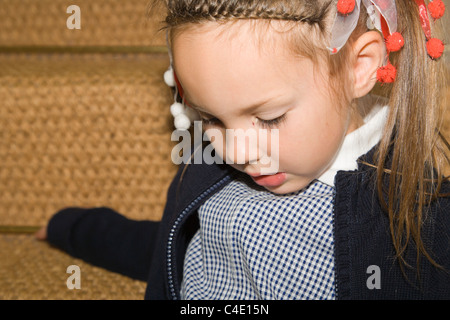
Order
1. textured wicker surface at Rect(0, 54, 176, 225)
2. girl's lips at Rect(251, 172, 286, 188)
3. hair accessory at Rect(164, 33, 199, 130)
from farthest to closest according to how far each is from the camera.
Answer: textured wicker surface at Rect(0, 54, 176, 225) < hair accessory at Rect(164, 33, 199, 130) < girl's lips at Rect(251, 172, 286, 188)

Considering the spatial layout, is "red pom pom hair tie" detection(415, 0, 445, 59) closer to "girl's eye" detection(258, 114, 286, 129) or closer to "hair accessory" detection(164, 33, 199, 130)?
"girl's eye" detection(258, 114, 286, 129)

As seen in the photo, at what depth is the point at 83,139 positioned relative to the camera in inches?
45.9

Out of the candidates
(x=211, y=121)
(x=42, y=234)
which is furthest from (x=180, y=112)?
(x=42, y=234)

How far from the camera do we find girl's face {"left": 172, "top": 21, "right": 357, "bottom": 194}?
75 cm

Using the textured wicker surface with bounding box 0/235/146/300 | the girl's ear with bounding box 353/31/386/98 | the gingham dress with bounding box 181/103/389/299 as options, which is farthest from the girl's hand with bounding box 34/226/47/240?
the girl's ear with bounding box 353/31/386/98

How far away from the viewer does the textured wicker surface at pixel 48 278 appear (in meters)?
1.05

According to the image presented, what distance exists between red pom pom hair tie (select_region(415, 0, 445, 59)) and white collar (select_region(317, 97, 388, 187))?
0.39 feet

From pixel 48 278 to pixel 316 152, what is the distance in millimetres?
563

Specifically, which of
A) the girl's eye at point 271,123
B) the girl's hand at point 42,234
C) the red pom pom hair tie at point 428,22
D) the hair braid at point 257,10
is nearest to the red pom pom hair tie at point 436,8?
the red pom pom hair tie at point 428,22

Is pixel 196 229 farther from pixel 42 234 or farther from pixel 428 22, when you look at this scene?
pixel 428 22

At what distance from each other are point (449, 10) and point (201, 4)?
1.24 feet

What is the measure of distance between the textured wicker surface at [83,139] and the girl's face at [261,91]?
0.33 meters

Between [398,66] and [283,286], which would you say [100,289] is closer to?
[283,286]

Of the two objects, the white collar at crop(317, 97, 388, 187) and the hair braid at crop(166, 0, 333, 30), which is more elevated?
the hair braid at crop(166, 0, 333, 30)
